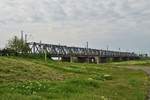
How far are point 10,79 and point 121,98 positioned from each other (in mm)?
8601

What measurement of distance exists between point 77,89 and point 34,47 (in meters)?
81.3

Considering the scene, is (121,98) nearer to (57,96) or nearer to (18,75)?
(57,96)

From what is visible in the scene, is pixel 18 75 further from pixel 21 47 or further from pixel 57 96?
pixel 21 47

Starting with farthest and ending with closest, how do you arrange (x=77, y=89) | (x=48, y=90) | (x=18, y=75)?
(x=18, y=75)
(x=77, y=89)
(x=48, y=90)

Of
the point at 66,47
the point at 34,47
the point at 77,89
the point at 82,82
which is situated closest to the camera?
the point at 77,89

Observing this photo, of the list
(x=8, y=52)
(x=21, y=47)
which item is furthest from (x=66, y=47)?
(x=8, y=52)

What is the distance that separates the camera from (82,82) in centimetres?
2417

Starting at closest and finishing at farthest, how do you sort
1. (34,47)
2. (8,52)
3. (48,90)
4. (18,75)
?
1. (48,90)
2. (18,75)
3. (8,52)
4. (34,47)

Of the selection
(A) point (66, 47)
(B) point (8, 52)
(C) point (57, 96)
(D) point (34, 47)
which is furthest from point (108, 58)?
(C) point (57, 96)

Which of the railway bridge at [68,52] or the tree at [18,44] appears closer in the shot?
the tree at [18,44]

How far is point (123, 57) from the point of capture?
601 feet

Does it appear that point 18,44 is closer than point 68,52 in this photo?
Yes

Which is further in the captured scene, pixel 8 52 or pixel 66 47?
pixel 66 47

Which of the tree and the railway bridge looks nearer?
the tree
